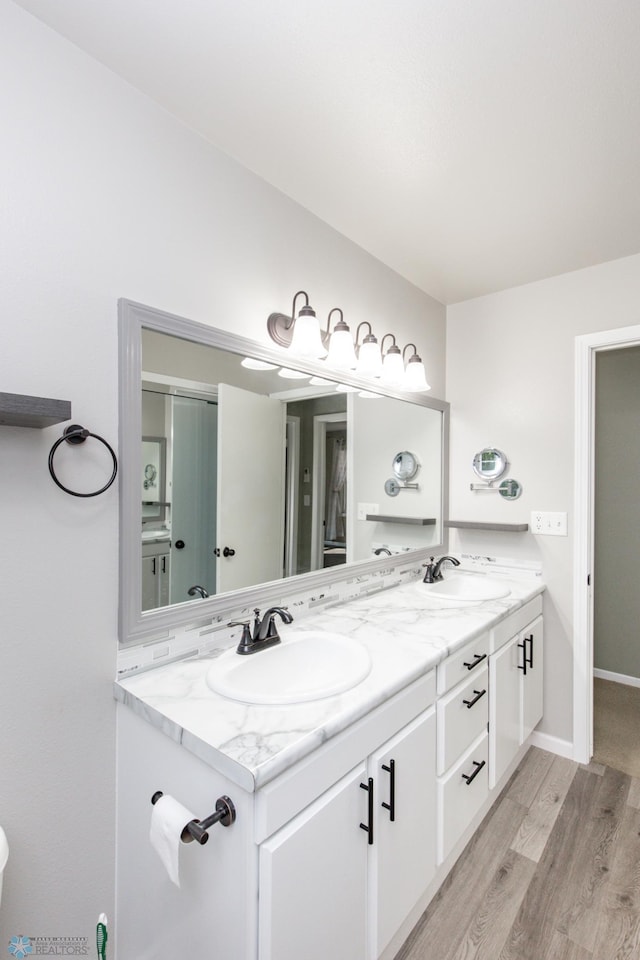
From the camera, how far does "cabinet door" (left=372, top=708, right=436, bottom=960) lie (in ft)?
3.93

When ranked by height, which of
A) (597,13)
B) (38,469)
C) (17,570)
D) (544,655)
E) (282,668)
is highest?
(597,13)

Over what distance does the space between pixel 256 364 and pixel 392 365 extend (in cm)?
75

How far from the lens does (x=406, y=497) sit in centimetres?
244

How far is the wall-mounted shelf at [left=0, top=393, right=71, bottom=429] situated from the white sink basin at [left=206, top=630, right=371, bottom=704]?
725 mm

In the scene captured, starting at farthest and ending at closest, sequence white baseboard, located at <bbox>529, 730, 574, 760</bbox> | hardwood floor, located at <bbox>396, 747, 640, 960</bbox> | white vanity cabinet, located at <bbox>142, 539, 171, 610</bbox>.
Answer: white baseboard, located at <bbox>529, 730, 574, 760</bbox>, hardwood floor, located at <bbox>396, 747, 640, 960</bbox>, white vanity cabinet, located at <bbox>142, 539, 171, 610</bbox>

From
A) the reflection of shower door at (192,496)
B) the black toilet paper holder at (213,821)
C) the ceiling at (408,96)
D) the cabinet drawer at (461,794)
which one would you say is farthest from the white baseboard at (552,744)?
the ceiling at (408,96)

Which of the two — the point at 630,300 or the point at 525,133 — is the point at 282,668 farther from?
the point at 630,300

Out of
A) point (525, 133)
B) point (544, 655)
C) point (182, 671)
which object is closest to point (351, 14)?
point (525, 133)

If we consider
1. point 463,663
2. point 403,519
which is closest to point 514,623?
point 463,663

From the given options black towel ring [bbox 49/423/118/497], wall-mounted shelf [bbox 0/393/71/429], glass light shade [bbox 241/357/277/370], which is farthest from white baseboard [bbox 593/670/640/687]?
wall-mounted shelf [bbox 0/393/71/429]

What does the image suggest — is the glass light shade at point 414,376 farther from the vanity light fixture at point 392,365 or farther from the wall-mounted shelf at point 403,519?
the wall-mounted shelf at point 403,519

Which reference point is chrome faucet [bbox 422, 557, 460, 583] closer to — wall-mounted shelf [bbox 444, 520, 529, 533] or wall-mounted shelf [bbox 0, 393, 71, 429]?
wall-mounted shelf [bbox 444, 520, 529, 533]

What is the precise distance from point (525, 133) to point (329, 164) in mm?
606

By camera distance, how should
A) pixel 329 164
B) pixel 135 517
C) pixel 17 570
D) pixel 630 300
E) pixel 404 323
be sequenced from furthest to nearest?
pixel 404 323, pixel 630 300, pixel 329 164, pixel 135 517, pixel 17 570
